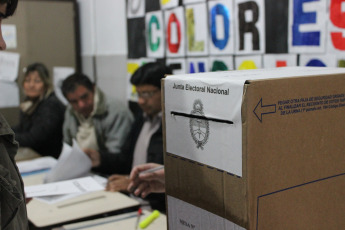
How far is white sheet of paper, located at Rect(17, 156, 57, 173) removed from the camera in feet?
7.89

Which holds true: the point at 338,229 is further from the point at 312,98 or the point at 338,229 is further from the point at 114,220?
the point at 114,220

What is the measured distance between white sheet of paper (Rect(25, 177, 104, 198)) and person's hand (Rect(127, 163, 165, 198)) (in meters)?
0.32

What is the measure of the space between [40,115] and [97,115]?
0.70m

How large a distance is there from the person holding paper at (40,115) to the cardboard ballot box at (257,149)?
2535 mm

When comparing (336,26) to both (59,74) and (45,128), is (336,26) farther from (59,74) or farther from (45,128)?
(59,74)

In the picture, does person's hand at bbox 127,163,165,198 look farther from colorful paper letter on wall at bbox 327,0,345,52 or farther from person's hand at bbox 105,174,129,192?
colorful paper letter on wall at bbox 327,0,345,52

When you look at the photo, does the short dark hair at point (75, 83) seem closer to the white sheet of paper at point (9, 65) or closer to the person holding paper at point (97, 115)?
the person holding paper at point (97, 115)

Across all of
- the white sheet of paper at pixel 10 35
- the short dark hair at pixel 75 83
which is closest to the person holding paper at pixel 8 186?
the short dark hair at pixel 75 83

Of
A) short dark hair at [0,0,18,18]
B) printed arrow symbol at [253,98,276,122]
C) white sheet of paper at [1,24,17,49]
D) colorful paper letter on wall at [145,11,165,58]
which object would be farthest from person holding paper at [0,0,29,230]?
white sheet of paper at [1,24,17,49]

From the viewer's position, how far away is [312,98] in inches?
33.9

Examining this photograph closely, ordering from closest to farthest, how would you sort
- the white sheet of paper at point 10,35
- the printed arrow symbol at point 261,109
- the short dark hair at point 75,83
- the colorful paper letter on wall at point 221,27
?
1. the printed arrow symbol at point 261,109
2. the colorful paper letter on wall at point 221,27
3. the short dark hair at point 75,83
4. the white sheet of paper at point 10,35

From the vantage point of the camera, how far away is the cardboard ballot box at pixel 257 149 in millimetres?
793

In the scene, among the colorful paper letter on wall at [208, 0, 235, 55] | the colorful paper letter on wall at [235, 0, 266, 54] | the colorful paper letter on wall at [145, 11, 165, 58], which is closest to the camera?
the colorful paper letter on wall at [235, 0, 266, 54]

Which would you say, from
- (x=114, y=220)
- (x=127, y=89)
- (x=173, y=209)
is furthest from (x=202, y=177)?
(x=127, y=89)
